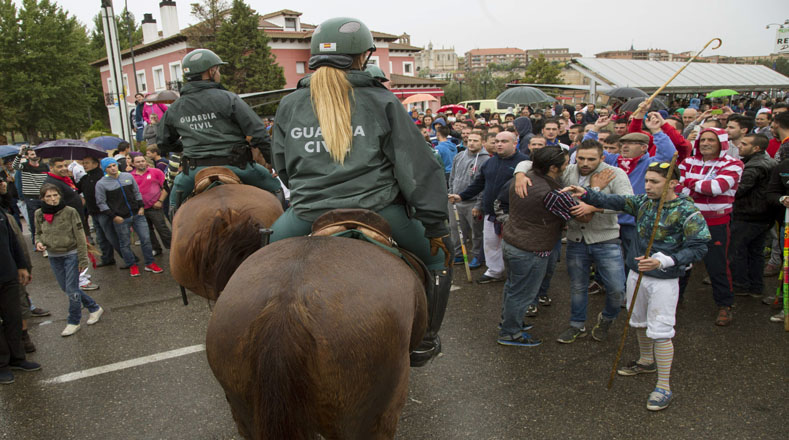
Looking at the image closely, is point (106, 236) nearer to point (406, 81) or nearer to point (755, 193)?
point (755, 193)

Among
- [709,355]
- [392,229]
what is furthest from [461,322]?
[392,229]

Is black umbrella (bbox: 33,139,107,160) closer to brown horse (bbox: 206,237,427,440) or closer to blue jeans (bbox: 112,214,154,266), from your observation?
blue jeans (bbox: 112,214,154,266)

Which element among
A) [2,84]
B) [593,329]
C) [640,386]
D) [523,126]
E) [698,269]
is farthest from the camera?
[2,84]

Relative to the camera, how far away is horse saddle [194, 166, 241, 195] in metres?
4.14

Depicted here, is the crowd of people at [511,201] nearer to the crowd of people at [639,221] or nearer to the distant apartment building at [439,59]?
the crowd of people at [639,221]

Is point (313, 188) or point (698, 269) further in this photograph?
point (698, 269)

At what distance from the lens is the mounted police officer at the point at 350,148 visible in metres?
2.57

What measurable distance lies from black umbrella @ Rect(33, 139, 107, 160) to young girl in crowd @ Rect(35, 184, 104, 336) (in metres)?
1.75

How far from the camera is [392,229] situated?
2.82 metres

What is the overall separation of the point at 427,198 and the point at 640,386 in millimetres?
2929

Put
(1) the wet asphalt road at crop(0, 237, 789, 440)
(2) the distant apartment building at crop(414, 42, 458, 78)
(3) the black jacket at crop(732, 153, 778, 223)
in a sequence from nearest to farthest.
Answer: (1) the wet asphalt road at crop(0, 237, 789, 440) < (3) the black jacket at crop(732, 153, 778, 223) < (2) the distant apartment building at crop(414, 42, 458, 78)

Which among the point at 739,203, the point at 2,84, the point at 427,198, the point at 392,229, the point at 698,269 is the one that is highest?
the point at 2,84

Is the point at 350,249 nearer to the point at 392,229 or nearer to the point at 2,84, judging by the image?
the point at 392,229

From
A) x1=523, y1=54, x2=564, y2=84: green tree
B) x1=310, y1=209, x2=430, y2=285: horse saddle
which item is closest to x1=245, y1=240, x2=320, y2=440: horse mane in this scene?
x1=310, y1=209, x2=430, y2=285: horse saddle
